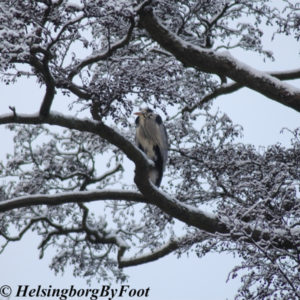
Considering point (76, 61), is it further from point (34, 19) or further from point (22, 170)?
point (22, 170)

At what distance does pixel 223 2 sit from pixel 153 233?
349 centimetres

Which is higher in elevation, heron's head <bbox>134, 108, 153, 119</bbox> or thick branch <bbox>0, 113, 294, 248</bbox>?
heron's head <bbox>134, 108, 153, 119</bbox>

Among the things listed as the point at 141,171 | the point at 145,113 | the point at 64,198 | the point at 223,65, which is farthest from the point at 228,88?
the point at 64,198

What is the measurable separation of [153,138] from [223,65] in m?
1.96

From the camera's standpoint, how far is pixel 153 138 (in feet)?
26.2

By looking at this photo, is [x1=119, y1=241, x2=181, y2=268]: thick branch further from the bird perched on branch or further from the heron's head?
the heron's head

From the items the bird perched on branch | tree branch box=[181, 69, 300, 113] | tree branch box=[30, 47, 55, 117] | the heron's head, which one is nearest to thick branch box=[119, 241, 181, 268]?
the bird perched on branch

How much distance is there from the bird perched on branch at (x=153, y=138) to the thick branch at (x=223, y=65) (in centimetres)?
144

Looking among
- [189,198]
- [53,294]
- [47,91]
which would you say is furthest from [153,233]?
[47,91]

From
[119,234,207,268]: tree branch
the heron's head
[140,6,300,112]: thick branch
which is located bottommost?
[119,234,207,268]: tree branch

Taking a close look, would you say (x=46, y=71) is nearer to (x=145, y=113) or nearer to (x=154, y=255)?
(x=145, y=113)

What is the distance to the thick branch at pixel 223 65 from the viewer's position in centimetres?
608

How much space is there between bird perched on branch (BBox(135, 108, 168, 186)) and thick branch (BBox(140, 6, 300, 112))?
144 cm

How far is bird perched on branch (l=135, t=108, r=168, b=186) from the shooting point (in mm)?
7868
